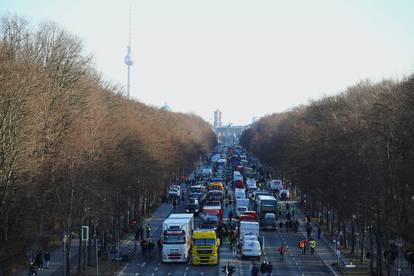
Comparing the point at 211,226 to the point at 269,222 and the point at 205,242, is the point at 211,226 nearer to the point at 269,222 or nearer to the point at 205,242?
the point at 269,222

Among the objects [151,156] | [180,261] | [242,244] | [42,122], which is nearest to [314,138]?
→ [151,156]

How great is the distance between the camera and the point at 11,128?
5003 cm

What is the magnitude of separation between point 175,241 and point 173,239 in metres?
0.33

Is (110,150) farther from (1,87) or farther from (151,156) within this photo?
(151,156)

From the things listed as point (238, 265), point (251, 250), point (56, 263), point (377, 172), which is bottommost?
point (56, 263)

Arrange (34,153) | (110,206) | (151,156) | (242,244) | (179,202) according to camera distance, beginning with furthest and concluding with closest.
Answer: (179,202), (151,156), (242,244), (110,206), (34,153)

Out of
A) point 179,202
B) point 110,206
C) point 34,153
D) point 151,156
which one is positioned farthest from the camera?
point 179,202

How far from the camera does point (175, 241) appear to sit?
2151 inches

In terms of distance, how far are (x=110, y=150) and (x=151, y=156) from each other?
17734mm

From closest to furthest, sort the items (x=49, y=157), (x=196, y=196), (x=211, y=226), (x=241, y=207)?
(x=49, y=157) < (x=211, y=226) < (x=241, y=207) < (x=196, y=196)

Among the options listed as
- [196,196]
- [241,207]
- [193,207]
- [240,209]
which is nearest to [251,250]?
[240,209]

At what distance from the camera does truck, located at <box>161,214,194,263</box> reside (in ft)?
177

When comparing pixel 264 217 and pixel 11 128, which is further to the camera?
pixel 264 217

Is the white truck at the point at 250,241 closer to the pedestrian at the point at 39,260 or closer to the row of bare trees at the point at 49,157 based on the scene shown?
the row of bare trees at the point at 49,157
